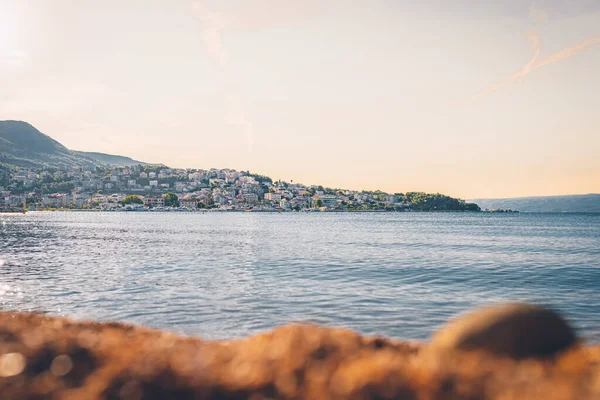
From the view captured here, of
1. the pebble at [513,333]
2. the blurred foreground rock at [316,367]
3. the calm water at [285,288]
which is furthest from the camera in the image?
the calm water at [285,288]

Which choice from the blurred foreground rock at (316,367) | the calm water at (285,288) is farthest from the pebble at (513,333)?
the calm water at (285,288)

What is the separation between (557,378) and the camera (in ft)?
16.4

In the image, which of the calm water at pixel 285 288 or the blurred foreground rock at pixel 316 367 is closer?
the blurred foreground rock at pixel 316 367

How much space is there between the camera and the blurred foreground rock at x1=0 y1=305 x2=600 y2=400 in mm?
4754

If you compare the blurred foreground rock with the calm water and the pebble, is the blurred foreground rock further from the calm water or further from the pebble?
the calm water

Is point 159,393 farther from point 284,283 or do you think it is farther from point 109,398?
point 284,283

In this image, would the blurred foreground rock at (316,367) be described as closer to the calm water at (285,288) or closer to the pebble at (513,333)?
the pebble at (513,333)

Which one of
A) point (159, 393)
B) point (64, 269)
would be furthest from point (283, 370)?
point (64, 269)

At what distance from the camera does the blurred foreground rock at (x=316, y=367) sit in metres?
4.75

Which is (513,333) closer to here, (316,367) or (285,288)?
(316,367)

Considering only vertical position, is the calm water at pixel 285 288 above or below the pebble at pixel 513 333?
below

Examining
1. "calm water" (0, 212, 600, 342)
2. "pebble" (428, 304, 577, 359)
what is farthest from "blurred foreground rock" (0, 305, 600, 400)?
"calm water" (0, 212, 600, 342)

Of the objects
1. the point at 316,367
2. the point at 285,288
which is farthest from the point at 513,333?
the point at 285,288

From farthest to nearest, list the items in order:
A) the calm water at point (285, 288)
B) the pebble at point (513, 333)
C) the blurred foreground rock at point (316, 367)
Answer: the calm water at point (285, 288)
the pebble at point (513, 333)
the blurred foreground rock at point (316, 367)
